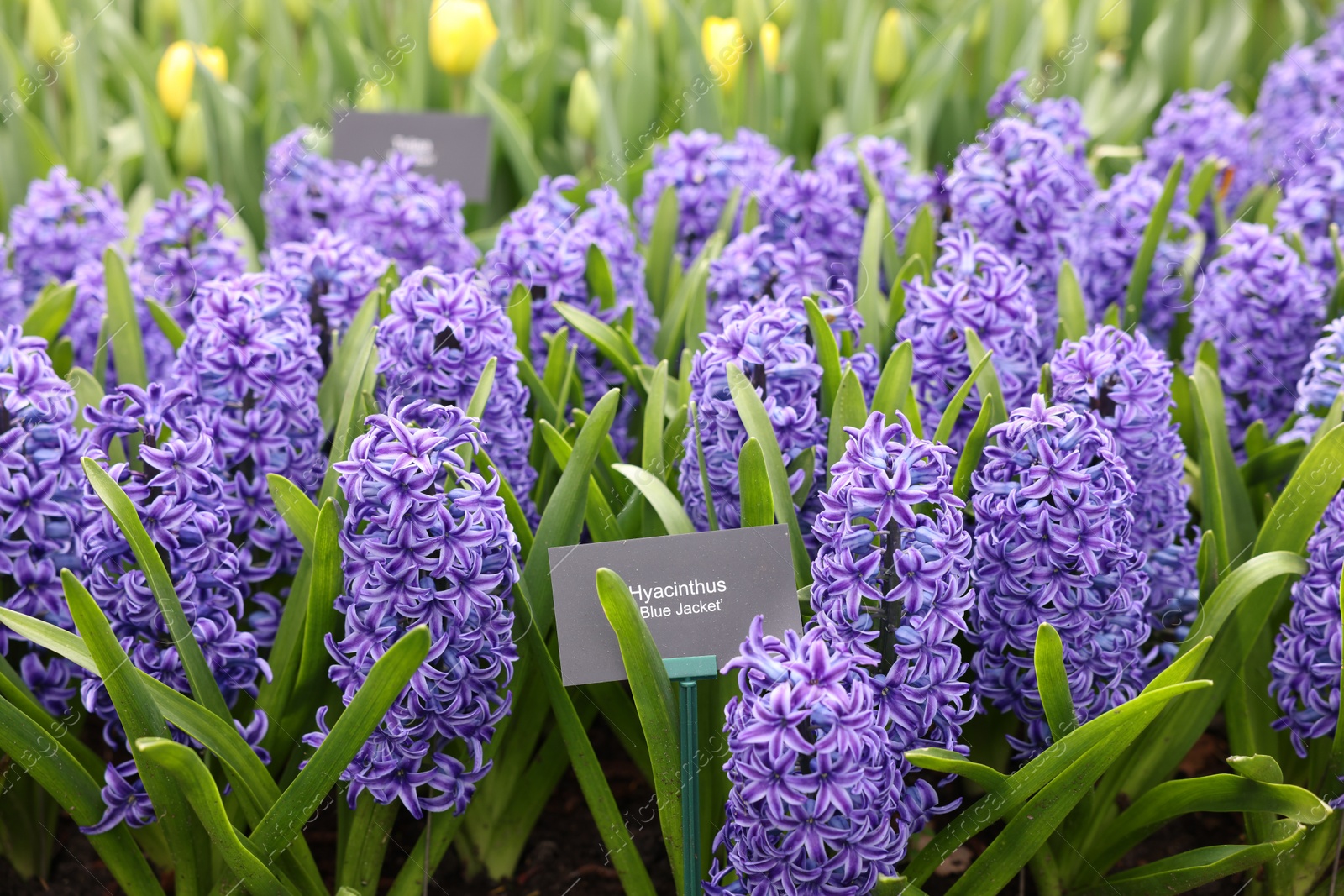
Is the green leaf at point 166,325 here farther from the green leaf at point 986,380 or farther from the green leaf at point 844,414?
the green leaf at point 986,380

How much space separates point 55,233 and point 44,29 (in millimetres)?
1630

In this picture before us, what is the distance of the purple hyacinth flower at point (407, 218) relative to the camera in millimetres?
2512

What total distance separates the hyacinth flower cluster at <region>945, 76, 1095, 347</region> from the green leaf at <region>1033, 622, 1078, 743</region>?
3.26 feet

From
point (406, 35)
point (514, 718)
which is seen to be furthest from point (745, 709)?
point (406, 35)

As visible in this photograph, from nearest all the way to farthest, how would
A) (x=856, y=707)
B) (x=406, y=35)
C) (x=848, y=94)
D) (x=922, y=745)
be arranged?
(x=856, y=707) < (x=922, y=745) < (x=848, y=94) < (x=406, y=35)

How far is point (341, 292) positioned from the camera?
2.06 m

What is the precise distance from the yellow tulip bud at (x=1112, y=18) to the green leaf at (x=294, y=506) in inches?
153

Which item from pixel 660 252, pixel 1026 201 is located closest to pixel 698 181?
pixel 660 252

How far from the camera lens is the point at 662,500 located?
1605mm

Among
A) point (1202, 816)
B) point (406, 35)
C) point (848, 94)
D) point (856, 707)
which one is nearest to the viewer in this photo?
point (856, 707)

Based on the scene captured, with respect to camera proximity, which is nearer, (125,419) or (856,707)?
(856,707)

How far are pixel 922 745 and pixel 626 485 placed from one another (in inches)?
26.1

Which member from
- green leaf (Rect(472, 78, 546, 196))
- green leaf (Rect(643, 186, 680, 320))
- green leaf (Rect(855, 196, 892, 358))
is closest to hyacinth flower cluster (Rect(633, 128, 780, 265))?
green leaf (Rect(643, 186, 680, 320))

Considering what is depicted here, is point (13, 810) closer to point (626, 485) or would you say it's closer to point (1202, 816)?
point (626, 485)
